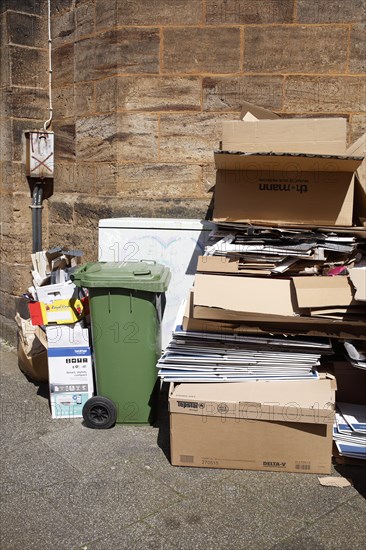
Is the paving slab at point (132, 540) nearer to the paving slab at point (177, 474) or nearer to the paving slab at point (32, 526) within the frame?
the paving slab at point (32, 526)

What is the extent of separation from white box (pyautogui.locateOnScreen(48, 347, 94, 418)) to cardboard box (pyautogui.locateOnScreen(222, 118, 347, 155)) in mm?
1852

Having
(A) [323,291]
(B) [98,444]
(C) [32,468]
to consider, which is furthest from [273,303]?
(C) [32,468]

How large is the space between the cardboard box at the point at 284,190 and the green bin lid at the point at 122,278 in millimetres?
604

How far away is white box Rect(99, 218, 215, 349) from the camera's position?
4.81m

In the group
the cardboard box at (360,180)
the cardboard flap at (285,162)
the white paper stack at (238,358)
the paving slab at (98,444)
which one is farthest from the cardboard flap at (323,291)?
the paving slab at (98,444)

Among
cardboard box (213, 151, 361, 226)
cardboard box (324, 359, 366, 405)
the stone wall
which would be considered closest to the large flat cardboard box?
cardboard box (213, 151, 361, 226)

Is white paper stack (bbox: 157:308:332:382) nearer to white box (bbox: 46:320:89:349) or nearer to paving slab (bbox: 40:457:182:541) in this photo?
paving slab (bbox: 40:457:182:541)

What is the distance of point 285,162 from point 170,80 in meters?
1.84

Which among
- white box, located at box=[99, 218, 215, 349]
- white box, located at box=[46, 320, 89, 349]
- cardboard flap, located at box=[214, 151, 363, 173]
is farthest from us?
white box, located at box=[99, 218, 215, 349]

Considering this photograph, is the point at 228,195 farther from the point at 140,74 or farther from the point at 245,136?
the point at 140,74

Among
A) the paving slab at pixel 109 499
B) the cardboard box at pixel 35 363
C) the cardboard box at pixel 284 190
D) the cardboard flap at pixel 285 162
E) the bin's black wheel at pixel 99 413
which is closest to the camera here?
the paving slab at pixel 109 499

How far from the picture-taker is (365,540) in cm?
302

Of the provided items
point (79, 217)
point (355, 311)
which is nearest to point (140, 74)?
point (79, 217)

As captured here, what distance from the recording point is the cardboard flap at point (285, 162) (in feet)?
12.3
